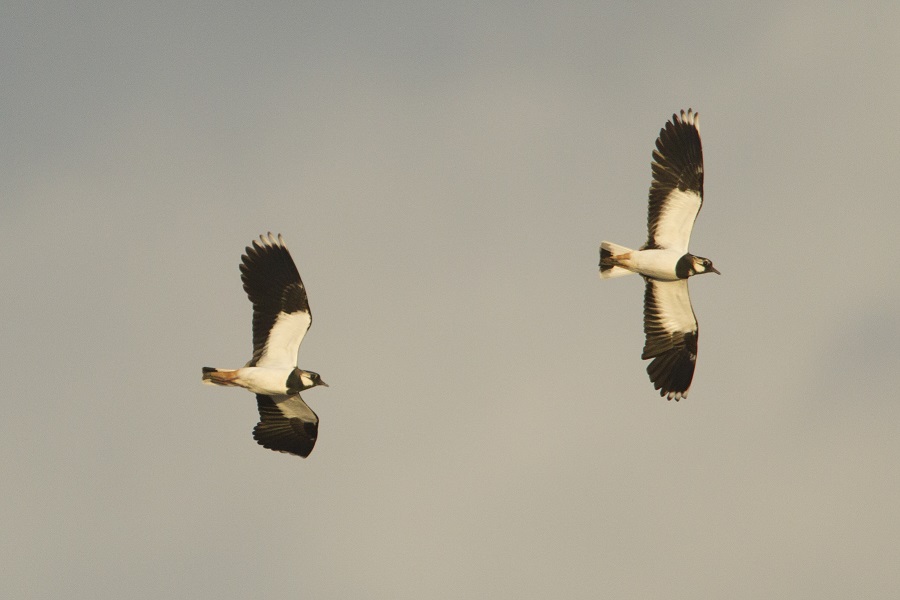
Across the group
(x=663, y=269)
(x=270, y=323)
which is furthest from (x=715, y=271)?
(x=270, y=323)

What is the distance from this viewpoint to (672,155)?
27.3m

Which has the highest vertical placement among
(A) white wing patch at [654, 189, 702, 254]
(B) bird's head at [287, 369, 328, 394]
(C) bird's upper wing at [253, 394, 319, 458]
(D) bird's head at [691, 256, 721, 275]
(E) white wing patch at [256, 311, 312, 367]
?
(A) white wing patch at [654, 189, 702, 254]

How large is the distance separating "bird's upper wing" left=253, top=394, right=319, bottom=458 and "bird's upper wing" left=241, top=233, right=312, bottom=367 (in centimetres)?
127

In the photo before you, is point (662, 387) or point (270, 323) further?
point (662, 387)

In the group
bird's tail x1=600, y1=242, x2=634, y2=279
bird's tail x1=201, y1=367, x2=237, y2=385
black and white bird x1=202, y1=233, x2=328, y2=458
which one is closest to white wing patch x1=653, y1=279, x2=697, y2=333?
bird's tail x1=600, y1=242, x2=634, y2=279

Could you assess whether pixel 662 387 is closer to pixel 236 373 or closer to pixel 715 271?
pixel 715 271

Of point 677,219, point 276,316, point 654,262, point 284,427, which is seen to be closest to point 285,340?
point 276,316

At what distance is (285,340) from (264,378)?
941 mm

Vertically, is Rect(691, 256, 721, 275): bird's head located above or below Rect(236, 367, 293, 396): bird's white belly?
above

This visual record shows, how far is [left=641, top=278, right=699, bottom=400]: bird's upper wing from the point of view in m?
28.2

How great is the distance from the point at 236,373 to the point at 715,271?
10.6 meters

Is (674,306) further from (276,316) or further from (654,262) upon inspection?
(276,316)

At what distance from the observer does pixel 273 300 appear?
25.9m

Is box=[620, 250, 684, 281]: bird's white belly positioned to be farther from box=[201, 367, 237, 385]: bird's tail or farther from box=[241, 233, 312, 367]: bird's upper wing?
box=[201, 367, 237, 385]: bird's tail
